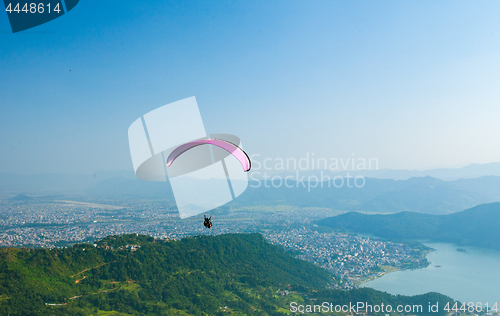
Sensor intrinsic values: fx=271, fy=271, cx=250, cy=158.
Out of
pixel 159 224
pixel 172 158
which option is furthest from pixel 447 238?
pixel 172 158

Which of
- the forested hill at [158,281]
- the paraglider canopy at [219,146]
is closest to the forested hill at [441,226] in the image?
the forested hill at [158,281]

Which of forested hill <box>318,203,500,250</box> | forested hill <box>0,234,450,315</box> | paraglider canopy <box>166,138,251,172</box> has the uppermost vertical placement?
paraglider canopy <box>166,138,251,172</box>

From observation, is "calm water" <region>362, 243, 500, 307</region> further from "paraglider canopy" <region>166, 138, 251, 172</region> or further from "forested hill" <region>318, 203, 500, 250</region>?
"paraglider canopy" <region>166, 138, 251, 172</region>

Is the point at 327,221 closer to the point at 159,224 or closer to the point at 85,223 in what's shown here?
the point at 159,224

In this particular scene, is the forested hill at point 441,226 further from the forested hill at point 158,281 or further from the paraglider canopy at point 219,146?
the paraglider canopy at point 219,146

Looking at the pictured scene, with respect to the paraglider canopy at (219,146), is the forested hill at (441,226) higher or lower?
lower

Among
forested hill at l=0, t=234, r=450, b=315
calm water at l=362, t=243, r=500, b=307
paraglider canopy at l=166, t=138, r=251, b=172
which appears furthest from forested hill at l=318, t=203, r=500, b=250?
paraglider canopy at l=166, t=138, r=251, b=172
